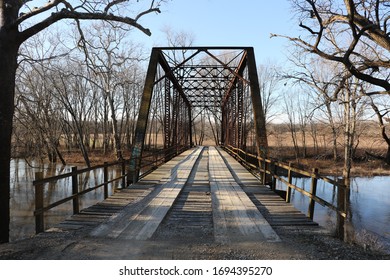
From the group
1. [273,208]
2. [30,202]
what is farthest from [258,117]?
[30,202]

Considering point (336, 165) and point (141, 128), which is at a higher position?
point (141, 128)

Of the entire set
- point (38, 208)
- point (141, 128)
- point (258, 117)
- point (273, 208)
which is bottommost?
point (273, 208)

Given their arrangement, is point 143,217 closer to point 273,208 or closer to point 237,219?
point 237,219

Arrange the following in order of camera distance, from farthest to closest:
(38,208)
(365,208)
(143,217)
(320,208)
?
(365,208) → (320,208) → (143,217) → (38,208)

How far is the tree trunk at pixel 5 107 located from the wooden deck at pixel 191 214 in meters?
1.62

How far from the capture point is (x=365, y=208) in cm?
1602

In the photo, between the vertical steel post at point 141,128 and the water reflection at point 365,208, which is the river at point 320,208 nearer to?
the water reflection at point 365,208

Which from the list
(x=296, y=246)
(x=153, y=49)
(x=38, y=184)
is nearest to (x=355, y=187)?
(x=153, y=49)

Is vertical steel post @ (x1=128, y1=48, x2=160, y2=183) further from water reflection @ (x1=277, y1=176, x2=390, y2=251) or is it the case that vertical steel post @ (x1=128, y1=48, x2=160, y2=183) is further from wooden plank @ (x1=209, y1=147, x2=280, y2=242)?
water reflection @ (x1=277, y1=176, x2=390, y2=251)

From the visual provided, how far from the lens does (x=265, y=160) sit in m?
8.57

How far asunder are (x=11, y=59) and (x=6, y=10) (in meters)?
1.00

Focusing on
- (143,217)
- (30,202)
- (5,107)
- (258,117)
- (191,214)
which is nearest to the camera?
(143,217)

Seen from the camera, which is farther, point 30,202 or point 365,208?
point 365,208

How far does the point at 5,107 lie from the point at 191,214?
4.18 metres
